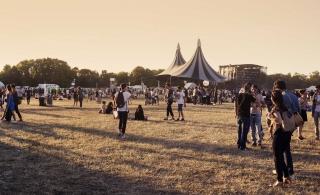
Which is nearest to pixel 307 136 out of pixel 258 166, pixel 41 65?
pixel 258 166

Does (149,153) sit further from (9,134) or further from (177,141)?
(9,134)

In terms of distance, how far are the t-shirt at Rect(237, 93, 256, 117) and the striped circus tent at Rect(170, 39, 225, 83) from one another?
140 ft

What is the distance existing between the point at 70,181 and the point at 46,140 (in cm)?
632

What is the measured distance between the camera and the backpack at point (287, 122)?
849cm

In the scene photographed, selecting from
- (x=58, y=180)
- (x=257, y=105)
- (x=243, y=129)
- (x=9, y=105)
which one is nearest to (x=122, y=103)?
(x=243, y=129)

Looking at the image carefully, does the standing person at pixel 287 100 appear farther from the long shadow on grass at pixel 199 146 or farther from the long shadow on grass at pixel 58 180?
the long shadow on grass at pixel 199 146

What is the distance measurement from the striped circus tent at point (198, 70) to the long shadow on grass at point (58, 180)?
149ft

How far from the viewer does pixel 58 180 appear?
902 centimetres

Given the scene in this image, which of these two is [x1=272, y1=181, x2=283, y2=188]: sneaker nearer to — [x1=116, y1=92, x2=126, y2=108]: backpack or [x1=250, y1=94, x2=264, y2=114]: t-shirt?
[x1=250, y1=94, x2=264, y2=114]: t-shirt

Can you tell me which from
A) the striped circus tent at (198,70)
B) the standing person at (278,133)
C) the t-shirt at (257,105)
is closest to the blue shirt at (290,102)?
the standing person at (278,133)

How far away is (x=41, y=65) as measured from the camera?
130250 mm

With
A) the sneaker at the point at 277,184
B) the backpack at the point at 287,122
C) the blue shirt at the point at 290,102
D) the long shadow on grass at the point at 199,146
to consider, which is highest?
the blue shirt at the point at 290,102

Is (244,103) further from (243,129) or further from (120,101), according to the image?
(120,101)

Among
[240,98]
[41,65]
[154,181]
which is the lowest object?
[154,181]
